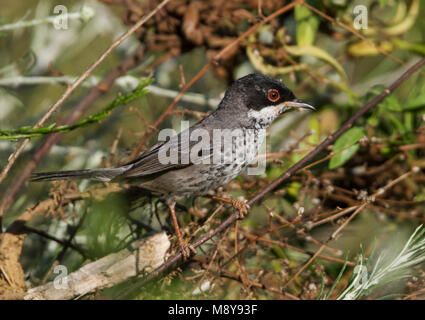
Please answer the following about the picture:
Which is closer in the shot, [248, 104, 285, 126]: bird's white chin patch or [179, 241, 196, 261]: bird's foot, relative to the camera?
[179, 241, 196, 261]: bird's foot

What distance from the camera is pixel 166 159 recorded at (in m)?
2.94

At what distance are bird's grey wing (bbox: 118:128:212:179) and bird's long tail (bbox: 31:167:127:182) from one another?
58mm

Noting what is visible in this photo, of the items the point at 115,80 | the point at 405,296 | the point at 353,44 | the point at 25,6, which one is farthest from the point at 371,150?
the point at 25,6

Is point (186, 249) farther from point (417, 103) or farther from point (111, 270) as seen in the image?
point (417, 103)

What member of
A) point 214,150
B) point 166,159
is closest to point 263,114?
point 214,150

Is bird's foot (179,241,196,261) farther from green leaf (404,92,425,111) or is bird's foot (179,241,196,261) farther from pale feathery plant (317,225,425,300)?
green leaf (404,92,425,111)

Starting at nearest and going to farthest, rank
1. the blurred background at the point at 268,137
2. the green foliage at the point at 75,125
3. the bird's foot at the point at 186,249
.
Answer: the green foliage at the point at 75,125 → the bird's foot at the point at 186,249 → the blurred background at the point at 268,137

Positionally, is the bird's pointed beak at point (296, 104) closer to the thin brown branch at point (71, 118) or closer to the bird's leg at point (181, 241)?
the bird's leg at point (181, 241)

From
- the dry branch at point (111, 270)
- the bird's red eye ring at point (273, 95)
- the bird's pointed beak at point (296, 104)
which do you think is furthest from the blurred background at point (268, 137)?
the bird's red eye ring at point (273, 95)

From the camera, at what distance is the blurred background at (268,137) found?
9.12 ft

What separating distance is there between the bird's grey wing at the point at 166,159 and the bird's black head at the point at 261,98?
0.33 metres

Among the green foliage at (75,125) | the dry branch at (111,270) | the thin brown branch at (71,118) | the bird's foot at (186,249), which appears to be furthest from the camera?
the thin brown branch at (71,118)

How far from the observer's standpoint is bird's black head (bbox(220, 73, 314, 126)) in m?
2.91

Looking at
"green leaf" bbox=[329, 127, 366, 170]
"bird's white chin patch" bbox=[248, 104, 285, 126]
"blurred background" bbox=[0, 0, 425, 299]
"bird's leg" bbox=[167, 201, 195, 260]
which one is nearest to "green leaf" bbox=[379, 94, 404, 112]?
"blurred background" bbox=[0, 0, 425, 299]
